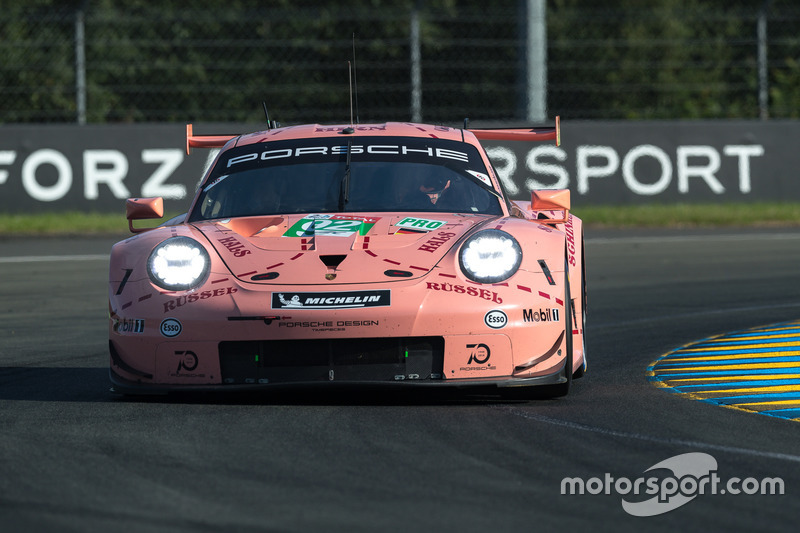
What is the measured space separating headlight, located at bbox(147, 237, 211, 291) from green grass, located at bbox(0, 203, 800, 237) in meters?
10.5

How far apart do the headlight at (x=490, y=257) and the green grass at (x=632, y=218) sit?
10911 millimetres

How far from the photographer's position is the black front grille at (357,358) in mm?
5242

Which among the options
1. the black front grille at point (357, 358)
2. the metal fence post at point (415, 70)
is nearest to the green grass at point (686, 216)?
the metal fence post at point (415, 70)

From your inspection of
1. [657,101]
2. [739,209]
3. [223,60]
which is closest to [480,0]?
[657,101]

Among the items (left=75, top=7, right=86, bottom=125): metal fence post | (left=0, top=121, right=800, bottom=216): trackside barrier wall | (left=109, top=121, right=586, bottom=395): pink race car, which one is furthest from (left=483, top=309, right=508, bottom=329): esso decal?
(left=75, top=7, right=86, bottom=125): metal fence post

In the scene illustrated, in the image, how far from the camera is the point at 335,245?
5.46 metres

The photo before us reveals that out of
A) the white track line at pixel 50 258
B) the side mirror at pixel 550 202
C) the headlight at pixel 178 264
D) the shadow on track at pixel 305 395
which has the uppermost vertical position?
the side mirror at pixel 550 202

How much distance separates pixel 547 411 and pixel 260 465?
1414 mm

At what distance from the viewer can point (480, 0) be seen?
96.1 ft

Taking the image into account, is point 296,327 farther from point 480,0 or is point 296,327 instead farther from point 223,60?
point 480,0

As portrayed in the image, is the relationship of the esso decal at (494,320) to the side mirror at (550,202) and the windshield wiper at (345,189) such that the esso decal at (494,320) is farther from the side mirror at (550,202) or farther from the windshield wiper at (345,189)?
the windshield wiper at (345,189)

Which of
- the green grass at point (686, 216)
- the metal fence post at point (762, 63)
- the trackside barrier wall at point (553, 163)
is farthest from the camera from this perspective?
the metal fence post at point (762, 63)

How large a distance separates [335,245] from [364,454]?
121 cm

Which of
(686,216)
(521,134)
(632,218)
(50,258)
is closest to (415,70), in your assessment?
(632,218)
